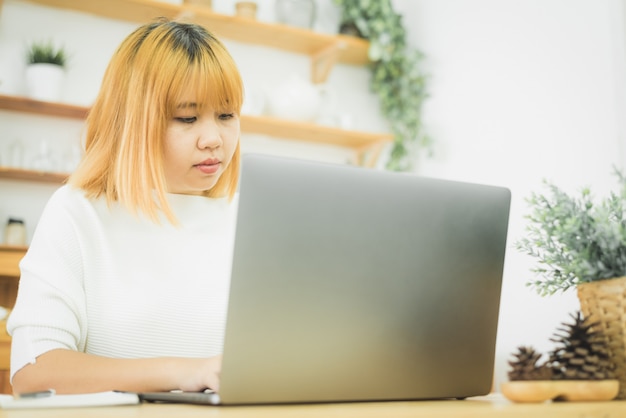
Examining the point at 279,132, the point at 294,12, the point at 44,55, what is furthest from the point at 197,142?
the point at 294,12

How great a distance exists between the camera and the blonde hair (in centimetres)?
116

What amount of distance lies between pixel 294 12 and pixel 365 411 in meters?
2.47

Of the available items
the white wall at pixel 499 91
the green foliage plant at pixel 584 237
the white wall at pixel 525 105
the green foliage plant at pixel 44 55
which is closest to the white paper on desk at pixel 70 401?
the green foliage plant at pixel 584 237

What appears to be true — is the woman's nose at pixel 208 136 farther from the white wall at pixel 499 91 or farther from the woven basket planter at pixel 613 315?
the white wall at pixel 499 91

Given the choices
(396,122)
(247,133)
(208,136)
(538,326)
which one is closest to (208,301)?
(208,136)

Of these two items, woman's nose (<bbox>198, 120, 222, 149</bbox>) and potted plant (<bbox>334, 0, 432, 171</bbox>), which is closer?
woman's nose (<bbox>198, 120, 222, 149</bbox>)

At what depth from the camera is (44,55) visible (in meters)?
2.48

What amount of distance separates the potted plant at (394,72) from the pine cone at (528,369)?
2138mm

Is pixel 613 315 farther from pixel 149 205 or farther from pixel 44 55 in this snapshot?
pixel 44 55

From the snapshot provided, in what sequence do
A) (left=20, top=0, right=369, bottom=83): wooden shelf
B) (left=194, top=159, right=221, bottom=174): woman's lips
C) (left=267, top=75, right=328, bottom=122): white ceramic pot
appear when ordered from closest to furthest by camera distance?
(left=194, top=159, right=221, bottom=174): woman's lips, (left=20, top=0, right=369, bottom=83): wooden shelf, (left=267, top=75, right=328, bottom=122): white ceramic pot

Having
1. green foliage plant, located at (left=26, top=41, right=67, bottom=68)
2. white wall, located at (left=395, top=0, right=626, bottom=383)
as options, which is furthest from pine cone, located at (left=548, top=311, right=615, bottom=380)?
green foliage plant, located at (left=26, top=41, right=67, bottom=68)

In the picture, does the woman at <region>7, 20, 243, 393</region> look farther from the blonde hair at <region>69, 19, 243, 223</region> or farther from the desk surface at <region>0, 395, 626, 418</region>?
the desk surface at <region>0, 395, 626, 418</region>

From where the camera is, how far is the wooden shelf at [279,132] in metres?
2.44

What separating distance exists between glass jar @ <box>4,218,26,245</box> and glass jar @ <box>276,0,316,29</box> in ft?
4.51
